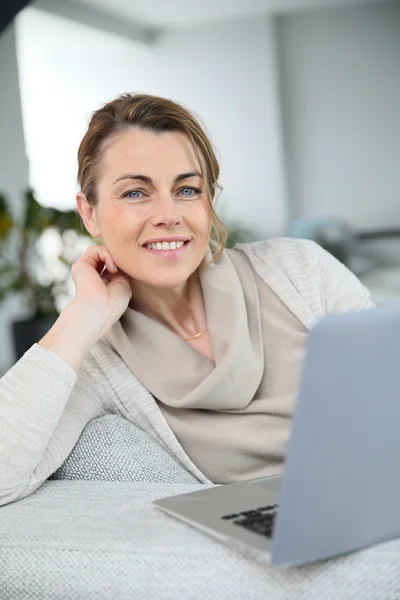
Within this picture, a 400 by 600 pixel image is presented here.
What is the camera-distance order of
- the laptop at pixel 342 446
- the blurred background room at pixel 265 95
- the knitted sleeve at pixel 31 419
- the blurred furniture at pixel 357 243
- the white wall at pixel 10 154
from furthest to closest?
the blurred background room at pixel 265 95 → the blurred furniture at pixel 357 243 → the white wall at pixel 10 154 → the knitted sleeve at pixel 31 419 → the laptop at pixel 342 446

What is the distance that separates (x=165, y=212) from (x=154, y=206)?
4 cm

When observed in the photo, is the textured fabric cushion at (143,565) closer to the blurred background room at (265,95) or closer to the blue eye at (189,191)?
the blue eye at (189,191)

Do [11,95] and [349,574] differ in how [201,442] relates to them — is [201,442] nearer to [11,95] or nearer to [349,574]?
[349,574]

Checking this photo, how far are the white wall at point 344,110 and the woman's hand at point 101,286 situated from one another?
20.3 ft

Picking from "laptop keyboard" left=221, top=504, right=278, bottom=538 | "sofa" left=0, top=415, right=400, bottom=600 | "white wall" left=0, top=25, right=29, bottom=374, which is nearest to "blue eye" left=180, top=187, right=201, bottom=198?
"sofa" left=0, top=415, right=400, bottom=600

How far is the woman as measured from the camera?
156 centimetres

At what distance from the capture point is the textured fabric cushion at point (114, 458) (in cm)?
144

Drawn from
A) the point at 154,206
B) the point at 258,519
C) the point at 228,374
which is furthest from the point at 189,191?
the point at 258,519

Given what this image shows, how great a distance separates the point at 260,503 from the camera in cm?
110

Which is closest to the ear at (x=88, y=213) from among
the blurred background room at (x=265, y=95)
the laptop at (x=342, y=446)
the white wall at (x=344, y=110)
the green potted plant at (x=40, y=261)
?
the laptop at (x=342, y=446)

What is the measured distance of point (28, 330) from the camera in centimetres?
491

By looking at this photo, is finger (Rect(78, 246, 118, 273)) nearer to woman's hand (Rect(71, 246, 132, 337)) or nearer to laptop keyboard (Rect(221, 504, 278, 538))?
woman's hand (Rect(71, 246, 132, 337))

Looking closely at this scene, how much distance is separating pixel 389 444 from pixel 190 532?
1.01ft

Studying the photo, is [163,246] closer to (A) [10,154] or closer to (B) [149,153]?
(B) [149,153]
